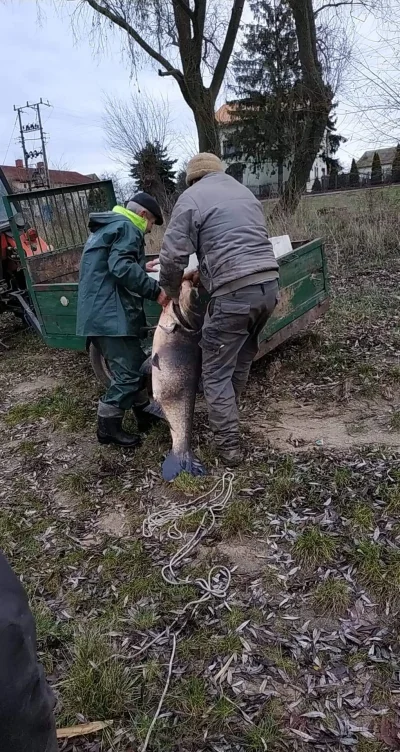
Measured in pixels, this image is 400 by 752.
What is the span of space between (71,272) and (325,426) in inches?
141

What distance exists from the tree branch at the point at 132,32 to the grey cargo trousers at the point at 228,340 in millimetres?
11486

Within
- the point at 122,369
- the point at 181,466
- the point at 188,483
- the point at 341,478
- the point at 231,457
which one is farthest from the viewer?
the point at 122,369

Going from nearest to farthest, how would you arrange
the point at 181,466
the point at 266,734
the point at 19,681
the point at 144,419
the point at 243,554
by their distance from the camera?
the point at 19,681, the point at 266,734, the point at 243,554, the point at 181,466, the point at 144,419

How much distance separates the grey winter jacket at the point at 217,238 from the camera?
3.51 metres

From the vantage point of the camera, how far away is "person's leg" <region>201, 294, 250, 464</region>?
356 cm

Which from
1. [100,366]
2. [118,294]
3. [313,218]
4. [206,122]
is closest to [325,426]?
[118,294]

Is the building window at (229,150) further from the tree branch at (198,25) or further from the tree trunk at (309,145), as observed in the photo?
the tree trunk at (309,145)

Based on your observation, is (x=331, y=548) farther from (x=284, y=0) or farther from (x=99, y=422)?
(x=284, y=0)

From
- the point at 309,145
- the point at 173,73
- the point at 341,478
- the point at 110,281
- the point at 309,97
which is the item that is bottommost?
the point at 341,478

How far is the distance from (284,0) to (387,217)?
19.1 feet

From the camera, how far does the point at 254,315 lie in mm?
3639

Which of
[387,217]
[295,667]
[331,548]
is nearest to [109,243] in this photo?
[331,548]

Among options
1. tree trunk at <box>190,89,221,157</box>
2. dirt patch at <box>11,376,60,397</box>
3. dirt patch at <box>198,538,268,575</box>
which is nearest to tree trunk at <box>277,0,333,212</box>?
tree trunk at <box>190,89,221,157</box>

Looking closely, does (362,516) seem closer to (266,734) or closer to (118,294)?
(266,734)
